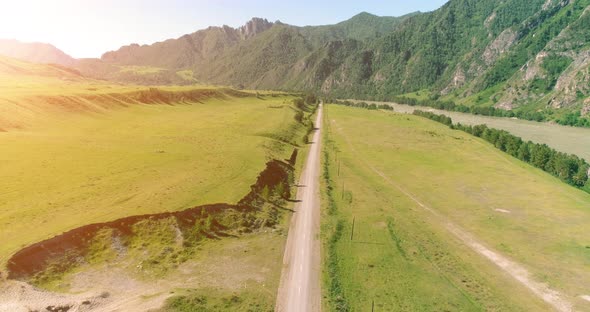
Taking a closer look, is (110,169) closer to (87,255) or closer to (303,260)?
(87,255)

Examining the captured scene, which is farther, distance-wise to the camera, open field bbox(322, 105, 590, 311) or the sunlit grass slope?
the sunlit grass slope

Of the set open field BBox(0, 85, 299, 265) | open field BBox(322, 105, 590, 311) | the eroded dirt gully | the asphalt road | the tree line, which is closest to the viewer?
the eroded dirt gully

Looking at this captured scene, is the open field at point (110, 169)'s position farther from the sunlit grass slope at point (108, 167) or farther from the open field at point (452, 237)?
the open field at point (452, 237)

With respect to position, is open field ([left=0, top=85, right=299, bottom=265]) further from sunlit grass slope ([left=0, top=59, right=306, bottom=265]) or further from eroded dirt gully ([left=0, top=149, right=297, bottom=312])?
eroded dirt gully ([left=0, top=149, right=297, bottom=312])

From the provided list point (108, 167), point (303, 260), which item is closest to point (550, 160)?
point (303, 260)

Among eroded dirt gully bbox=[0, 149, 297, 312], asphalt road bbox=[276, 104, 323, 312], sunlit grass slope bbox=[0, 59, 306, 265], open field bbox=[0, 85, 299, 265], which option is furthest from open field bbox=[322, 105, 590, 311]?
sunlit grass slope bbox=[0, 59, 306, 265]

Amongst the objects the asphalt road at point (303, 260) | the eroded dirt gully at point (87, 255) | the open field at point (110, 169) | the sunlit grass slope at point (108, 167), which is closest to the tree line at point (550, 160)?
the asphalt road at point (303, 260)

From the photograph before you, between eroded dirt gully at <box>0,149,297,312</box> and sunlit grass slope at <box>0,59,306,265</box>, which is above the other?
sunlit grass slope at <box>0,59,306,265</box>
